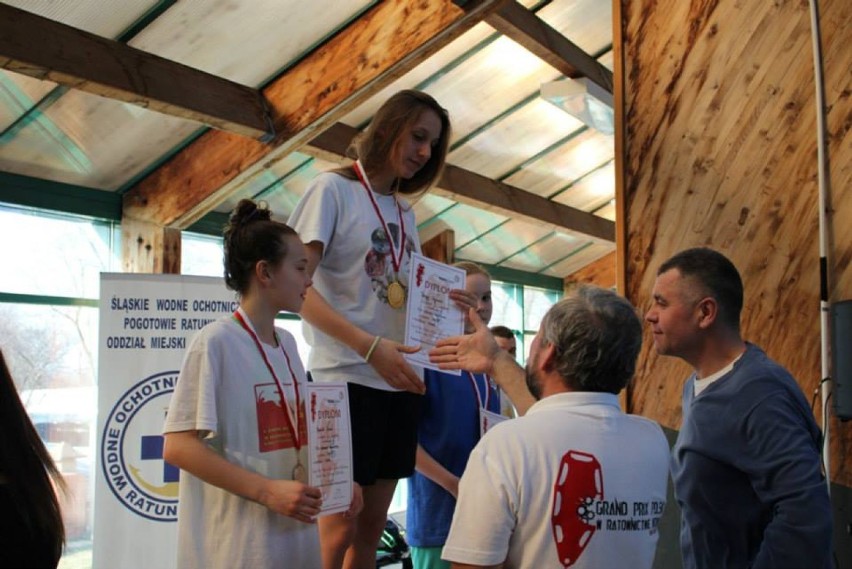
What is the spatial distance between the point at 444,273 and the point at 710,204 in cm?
175

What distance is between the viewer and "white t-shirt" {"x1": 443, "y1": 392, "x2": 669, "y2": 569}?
150 centimetres

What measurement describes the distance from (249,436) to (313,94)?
426cm

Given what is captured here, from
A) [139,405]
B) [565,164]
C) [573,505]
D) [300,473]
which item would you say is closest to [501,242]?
[565,164]

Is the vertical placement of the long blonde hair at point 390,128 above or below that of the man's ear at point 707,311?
above

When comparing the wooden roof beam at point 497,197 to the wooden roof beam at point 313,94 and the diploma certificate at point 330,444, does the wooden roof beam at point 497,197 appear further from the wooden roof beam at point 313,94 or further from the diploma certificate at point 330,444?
the diploma certificate at point 330,444

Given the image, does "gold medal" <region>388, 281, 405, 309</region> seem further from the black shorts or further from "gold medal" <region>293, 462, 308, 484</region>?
"gold medal" <region>293, 462, 308, 484</region>

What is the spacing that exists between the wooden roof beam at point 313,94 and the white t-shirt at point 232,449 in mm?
3772

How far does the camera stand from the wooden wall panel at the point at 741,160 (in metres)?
3.38

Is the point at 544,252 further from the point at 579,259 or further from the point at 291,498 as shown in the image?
the point at 291,498

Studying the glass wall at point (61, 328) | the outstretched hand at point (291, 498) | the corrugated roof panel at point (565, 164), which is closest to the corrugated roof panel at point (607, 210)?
the corrugated roof panel at point (565, 164)

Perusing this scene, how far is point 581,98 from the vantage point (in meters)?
6.91

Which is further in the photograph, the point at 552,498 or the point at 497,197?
the point at 497,197

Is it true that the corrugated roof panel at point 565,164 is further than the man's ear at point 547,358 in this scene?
Yes

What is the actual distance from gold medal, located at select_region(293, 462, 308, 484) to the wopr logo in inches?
Answer: 136
